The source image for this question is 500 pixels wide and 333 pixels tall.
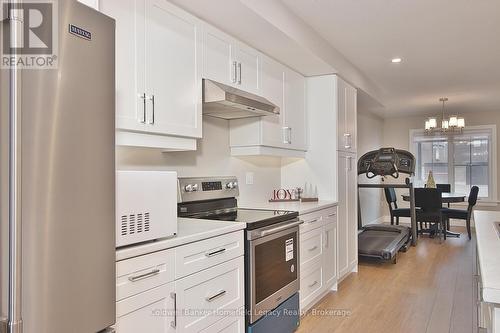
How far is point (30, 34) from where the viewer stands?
1.07 meters

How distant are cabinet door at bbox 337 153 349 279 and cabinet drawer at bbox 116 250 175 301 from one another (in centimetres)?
254

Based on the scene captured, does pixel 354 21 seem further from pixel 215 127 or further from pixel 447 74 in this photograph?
pixel 447 74

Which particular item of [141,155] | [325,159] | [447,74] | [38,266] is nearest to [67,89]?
[38,266]

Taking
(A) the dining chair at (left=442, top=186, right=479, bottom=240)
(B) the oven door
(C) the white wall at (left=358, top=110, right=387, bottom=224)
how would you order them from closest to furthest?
(B) the oven door < (A) the dining chair at (left=442, top=186, right=479, bottom=240) < (C) the white wall at (left=358, top=110, right=387, bottom=224)

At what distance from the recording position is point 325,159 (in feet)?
12.6

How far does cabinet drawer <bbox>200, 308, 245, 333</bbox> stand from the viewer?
199 centimetres

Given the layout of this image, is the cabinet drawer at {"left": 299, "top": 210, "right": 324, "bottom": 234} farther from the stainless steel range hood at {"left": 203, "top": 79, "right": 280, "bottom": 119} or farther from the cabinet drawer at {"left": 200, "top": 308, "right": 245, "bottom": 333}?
the cabinet drawer at {"left": 200, "top": 308, "right": 245, "bottom": 333}

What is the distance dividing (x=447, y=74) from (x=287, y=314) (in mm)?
3657

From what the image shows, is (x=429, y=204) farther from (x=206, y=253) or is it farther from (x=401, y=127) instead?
(x=206, y=253)

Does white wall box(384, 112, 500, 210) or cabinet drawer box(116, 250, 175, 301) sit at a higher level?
white wall box(384, 112, 500, 210)

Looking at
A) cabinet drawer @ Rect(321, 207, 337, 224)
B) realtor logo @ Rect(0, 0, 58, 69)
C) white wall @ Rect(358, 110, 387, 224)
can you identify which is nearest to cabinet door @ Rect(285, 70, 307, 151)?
cabinet drawer @ Rect(321, 207, 337, 224)

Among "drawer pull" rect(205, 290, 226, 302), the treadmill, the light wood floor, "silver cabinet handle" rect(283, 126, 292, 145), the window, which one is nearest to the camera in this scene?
"drawer pull" rect(205, 290, 226, 302)

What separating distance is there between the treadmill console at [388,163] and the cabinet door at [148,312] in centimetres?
430

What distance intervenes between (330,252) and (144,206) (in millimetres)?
2478
